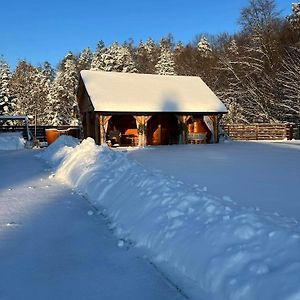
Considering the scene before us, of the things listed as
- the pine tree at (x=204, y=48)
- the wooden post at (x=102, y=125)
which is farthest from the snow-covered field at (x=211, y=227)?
the pine tree at (x=204, y=48)

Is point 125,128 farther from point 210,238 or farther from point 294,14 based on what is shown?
point 294,14

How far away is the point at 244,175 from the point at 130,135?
604 inches

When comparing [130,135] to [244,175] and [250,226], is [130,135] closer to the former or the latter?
[244,175]

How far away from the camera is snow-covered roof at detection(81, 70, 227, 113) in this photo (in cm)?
2181

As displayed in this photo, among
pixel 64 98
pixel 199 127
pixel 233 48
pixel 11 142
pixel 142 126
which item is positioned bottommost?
pixel 11 142

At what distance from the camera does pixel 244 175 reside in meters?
9.48

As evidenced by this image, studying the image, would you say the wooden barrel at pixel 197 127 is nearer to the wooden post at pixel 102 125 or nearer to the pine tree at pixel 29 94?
the wooden post at pixel 102 125

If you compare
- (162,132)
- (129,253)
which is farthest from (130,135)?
(129,253)

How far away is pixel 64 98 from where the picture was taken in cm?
5022

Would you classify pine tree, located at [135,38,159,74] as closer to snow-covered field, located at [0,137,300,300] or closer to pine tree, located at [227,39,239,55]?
pine tree, located at [227,39,239,55]

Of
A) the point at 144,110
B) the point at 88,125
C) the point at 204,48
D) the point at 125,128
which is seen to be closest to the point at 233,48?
the point at 204,48

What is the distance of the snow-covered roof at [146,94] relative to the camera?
2181 centimetres

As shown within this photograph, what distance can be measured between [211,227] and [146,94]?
65.5 feet

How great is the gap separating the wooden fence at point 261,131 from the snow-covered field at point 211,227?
70.4ft
